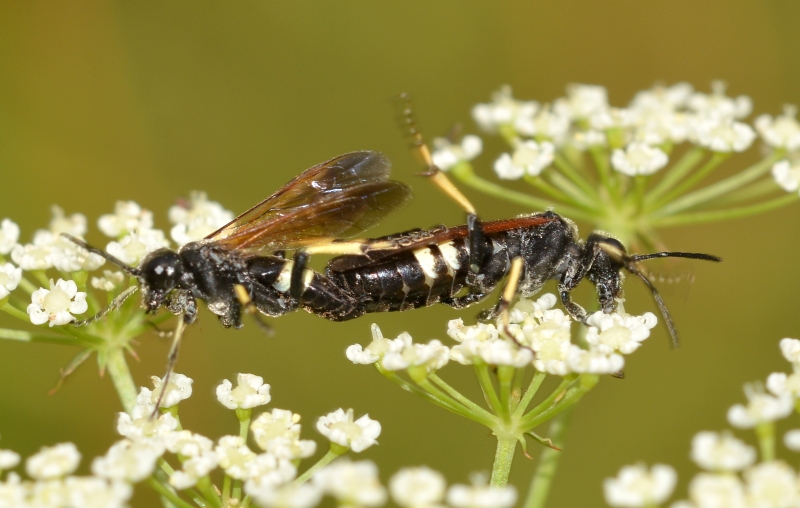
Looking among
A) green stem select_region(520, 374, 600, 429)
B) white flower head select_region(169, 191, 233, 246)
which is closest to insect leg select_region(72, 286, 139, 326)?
white flower head select_region(169, 191, 233, 246)

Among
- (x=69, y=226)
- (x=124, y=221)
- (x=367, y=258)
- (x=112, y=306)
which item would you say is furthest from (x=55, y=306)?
(x=367, y=258)

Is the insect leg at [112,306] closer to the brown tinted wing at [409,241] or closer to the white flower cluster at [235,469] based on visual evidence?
the white flower cluster at [235,469]

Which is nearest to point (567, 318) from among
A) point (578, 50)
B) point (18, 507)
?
point (18, 507)

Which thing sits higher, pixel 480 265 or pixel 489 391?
pixel 480 265

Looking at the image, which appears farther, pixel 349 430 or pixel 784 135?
pixel 784 135

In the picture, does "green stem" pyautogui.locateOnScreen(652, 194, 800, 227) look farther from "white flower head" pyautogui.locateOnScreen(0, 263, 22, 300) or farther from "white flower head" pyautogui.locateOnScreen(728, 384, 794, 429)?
"white flower head" pyautogui.locateOnScreen(0, 263, 22, 300)

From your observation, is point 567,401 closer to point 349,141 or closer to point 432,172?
point 432,172

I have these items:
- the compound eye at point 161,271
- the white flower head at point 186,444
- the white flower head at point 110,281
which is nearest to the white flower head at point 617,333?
the white flower head at point 186,444
